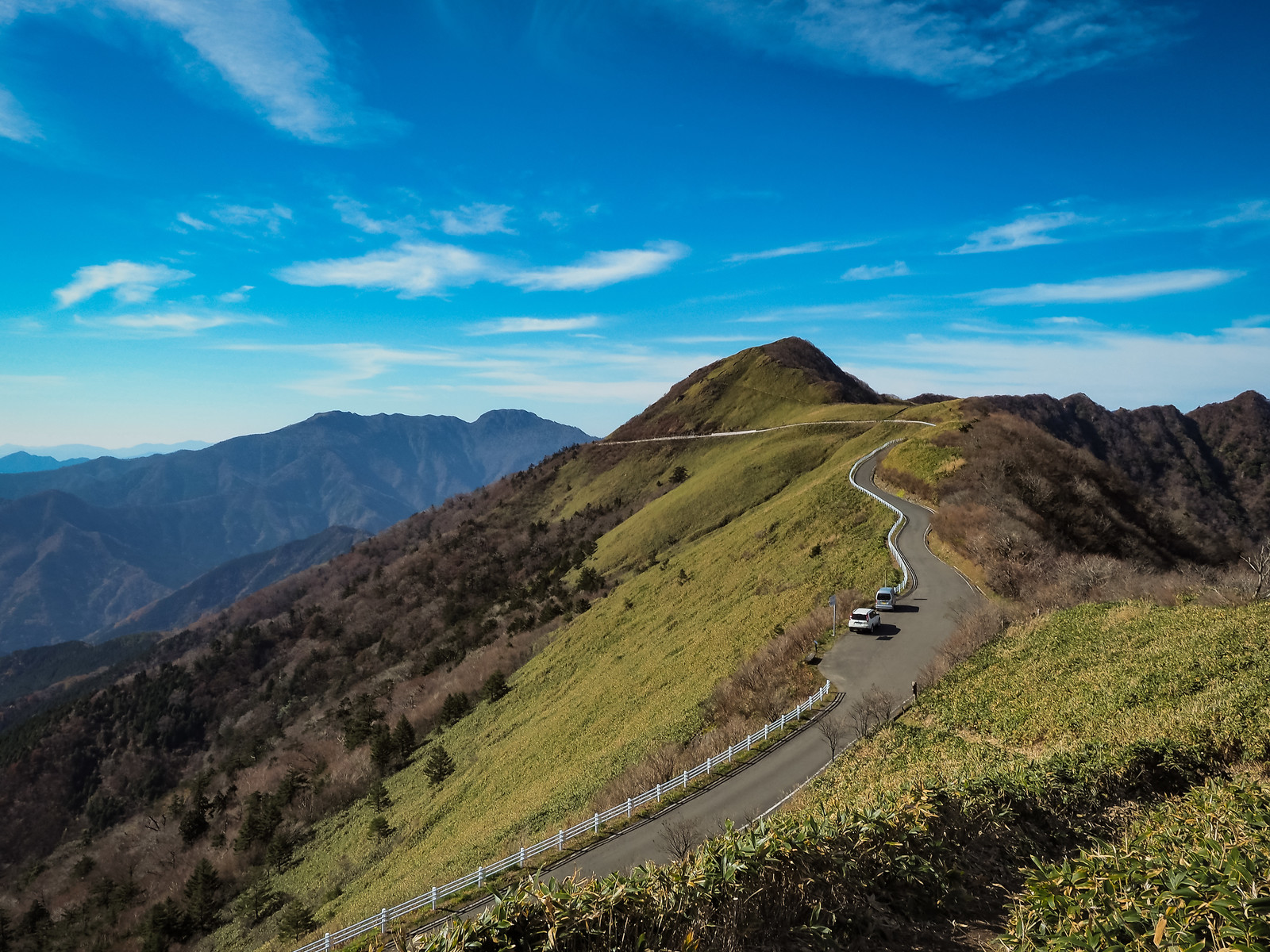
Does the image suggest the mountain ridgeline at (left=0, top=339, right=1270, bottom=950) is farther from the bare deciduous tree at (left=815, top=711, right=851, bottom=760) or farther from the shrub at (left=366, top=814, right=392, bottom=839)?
the bare deciduous tree at (left=815, top=711, right=851, bottom=760)

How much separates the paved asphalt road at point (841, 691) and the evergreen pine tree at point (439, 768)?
71.7 feet

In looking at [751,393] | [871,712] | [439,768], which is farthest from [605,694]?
[751,393]

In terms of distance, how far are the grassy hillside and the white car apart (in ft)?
36.8

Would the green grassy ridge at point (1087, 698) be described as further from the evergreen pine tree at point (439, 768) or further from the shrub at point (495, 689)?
the shrub at point (495, 689)

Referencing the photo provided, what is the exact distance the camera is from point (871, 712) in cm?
1947

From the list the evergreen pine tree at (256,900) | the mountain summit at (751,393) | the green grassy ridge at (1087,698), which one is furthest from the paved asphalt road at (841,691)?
the mountain summit at (751,393)

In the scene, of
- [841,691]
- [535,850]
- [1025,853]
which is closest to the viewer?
[1025,853]

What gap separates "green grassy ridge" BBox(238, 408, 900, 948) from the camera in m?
24.6

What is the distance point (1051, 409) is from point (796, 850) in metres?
213

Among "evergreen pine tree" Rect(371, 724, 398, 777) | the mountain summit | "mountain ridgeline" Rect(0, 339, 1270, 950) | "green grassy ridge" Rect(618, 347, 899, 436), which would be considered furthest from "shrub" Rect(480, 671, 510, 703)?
the mountain summit

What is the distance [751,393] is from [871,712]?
10180 centimetres

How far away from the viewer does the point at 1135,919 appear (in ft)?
16.4

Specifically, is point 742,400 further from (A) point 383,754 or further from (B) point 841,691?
(B) point 841,691

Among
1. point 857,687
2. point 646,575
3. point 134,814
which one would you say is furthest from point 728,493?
point 134,814
